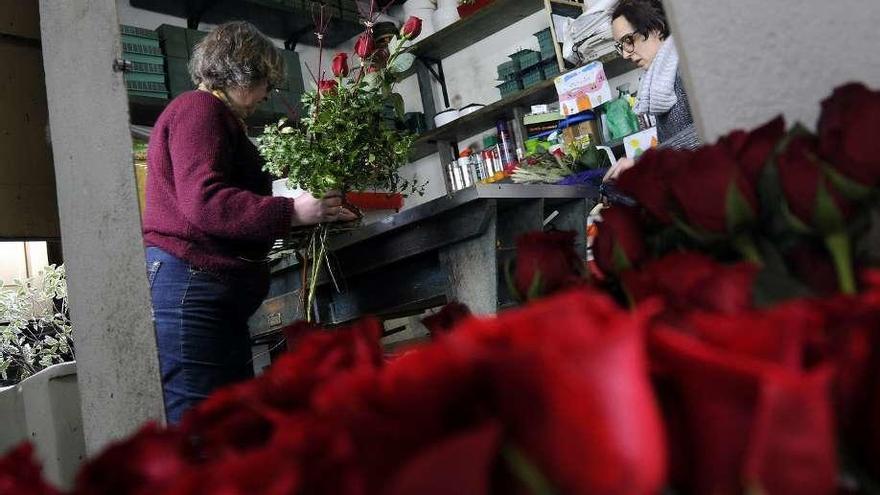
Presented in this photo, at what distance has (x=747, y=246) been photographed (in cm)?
37

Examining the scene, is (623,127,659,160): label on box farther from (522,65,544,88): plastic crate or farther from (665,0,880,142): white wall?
(665,0,880,142): white wall

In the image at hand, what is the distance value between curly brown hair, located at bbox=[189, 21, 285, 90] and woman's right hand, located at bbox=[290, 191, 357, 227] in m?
0.35

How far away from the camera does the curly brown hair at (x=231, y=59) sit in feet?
5.33

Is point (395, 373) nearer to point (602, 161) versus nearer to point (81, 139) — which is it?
point (81, 139)

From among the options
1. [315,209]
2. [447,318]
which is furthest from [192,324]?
[447,318]

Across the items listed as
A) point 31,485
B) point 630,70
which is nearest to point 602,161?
point 630,70

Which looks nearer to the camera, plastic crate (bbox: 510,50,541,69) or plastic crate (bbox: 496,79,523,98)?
plastic crate (bbox: 510,50,541,69)

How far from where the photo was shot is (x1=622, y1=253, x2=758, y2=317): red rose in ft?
0.94

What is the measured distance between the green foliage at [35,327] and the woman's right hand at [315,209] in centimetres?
105

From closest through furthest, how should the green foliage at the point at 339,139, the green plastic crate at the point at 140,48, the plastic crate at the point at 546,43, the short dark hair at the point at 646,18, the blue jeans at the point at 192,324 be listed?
the blue jeans at the point at 192,324, the green foliage at the point at 339,139, the short dark hair at the point at 646,18, the green plastic crate at the point at 140,48, the plastic crate at the point at 546,43

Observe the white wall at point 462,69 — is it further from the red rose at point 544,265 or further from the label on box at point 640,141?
the red rose at point 544,265

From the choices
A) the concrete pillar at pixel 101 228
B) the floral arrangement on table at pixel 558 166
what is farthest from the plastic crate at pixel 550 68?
the concrete pillar at pixel 101 228

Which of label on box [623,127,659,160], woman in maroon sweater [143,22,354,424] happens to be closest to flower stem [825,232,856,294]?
woman in maroon sweater [143,22,354,424]

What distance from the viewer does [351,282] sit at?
70.9 inches
